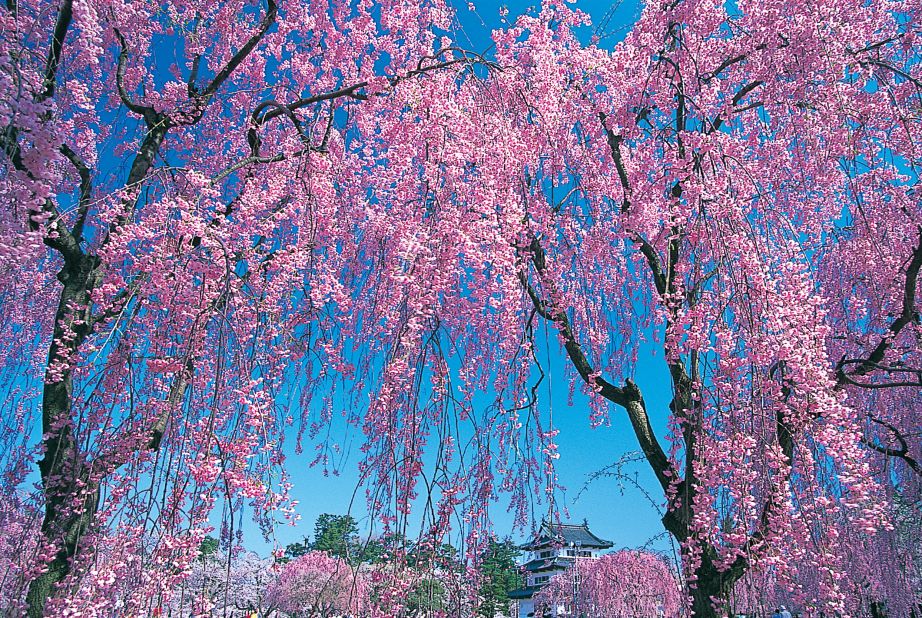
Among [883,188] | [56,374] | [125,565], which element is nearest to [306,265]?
[56,374]

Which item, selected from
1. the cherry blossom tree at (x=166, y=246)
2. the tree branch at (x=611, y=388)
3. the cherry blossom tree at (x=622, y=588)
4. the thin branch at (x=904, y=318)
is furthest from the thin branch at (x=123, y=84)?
the cherry blossom tree at (x=622, y=588)

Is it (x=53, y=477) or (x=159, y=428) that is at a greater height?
(x=159, y=428)

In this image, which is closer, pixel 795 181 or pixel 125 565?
pixel 125 565

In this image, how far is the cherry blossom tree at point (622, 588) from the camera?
64.6 feet

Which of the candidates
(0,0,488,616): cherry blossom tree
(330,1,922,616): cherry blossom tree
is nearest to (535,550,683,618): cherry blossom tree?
(330,1,922,616): cherry blossom tree

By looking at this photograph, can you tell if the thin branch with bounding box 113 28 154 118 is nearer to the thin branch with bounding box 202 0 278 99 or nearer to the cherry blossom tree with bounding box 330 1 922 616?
the thin branch with bounding box 202 0 278 99

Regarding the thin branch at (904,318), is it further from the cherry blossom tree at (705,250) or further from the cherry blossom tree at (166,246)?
the cherry blossom tree at (166,246)

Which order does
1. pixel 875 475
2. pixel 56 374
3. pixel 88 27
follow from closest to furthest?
pixel 88 27 < pixel 56 374 < pixel 875 475

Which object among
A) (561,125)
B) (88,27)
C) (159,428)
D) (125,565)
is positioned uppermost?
(561,125)

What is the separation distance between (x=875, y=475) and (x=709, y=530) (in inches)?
140

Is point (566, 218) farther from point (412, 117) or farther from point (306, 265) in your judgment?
point (306, 265)

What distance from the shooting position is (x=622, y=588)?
20.2 meters

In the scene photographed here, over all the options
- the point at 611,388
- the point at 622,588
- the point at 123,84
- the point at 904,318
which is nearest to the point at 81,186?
the point at 123,84

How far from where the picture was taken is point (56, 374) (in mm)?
3326
